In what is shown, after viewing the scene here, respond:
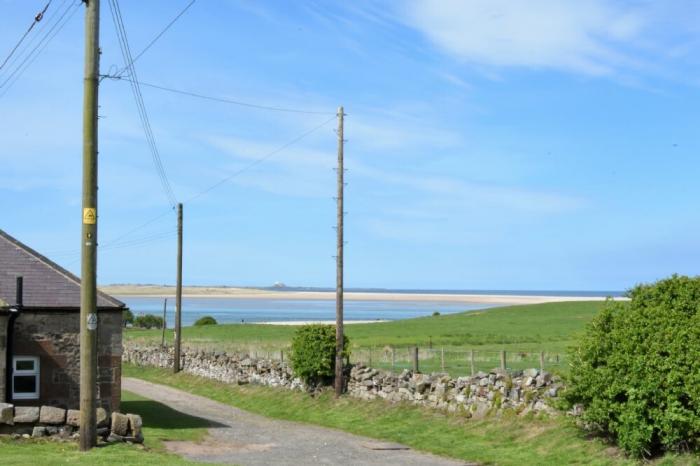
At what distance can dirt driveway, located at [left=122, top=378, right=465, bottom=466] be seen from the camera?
21.5m

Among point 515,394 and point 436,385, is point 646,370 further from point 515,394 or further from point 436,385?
point 436,385

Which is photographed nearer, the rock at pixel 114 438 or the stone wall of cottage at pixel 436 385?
the rock at pixel 114 438

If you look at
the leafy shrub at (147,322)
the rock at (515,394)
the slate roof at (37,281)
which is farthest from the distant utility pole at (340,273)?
the leafy shrub at (147,322)

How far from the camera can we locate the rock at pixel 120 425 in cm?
1933

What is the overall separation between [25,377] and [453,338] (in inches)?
1359

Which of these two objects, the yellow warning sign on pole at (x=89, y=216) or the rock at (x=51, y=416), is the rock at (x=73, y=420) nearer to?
the rock at (x=51, y=416)

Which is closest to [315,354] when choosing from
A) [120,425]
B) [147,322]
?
[120,425]

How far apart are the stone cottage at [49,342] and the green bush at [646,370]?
49.3 feet

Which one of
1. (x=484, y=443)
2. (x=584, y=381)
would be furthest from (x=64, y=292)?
(x=584, y=381)

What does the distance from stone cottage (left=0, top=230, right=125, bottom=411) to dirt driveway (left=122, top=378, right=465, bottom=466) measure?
4265 mm

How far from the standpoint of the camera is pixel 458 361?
35.2 meters

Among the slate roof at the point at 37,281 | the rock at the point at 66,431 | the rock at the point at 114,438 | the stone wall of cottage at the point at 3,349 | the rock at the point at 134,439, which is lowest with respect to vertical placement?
the rock at the point at 134,439

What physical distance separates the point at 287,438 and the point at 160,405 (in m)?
10.5

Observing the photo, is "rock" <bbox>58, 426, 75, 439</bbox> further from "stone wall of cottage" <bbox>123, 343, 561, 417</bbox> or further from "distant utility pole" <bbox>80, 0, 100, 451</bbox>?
"stone wall of cottage" <bbox>123, 343, 561, 417</bbox>
